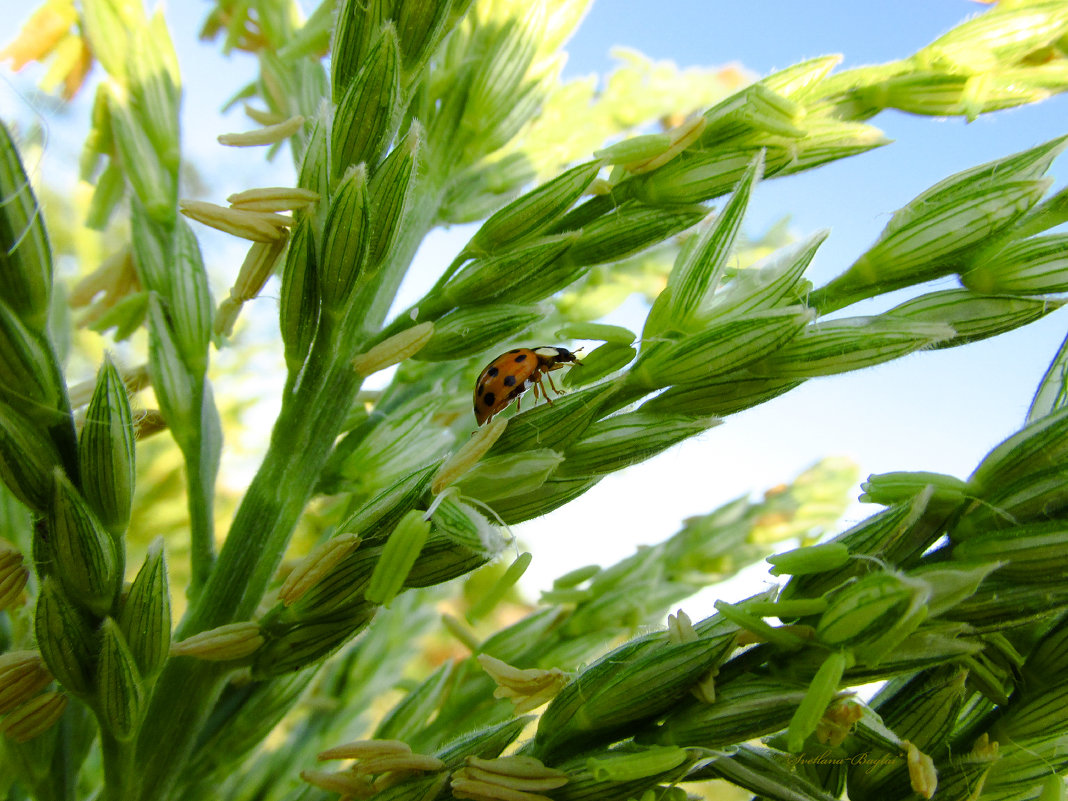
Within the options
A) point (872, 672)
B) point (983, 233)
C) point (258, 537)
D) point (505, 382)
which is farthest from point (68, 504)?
point (983, 233)

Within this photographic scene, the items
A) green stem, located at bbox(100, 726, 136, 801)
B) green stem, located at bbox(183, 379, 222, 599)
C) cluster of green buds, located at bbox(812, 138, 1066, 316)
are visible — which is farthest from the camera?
green stem, located at bbox(183, 379, 222, 599)

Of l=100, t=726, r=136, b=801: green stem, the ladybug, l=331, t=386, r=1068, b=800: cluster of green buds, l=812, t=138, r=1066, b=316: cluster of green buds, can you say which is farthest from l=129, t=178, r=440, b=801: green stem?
l=812, t=138, r=1066, b=316: cluster of green buds

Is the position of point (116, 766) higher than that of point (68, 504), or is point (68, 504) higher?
point (68, 504)

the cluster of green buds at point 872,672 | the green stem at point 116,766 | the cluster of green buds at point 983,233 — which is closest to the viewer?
the cluster of green buds at point 872,672

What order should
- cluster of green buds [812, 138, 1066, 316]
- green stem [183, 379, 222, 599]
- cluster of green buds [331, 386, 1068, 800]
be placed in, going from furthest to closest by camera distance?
green stem [183, 379, 222, 599] < cluster of green buds [812, 138, 1066, 316] < cluster of green buds [331, 386, 1068, 800]

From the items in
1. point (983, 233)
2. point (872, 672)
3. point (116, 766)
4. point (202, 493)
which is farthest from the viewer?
point (202, 493)

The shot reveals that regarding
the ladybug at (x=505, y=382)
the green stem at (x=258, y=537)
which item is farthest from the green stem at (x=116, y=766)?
the ladybug at (x=505, y=382)

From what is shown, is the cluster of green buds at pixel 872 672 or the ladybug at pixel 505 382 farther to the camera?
the ladybug at pixel 505 382

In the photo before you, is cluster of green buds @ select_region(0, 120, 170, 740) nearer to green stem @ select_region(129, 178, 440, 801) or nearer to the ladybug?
green stem @ select_region(129, 178, 440, 801)

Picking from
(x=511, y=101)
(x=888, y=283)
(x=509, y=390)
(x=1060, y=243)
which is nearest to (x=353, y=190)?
(x=509, y=390)

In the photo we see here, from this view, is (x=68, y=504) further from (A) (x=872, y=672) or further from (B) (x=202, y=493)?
(A) (x=872, y=672)

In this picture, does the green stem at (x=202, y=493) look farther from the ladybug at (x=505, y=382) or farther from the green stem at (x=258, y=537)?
the ladybug at (x=505, y=382)

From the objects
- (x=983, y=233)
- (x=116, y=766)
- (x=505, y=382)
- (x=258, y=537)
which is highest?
(x=983, y=233)
